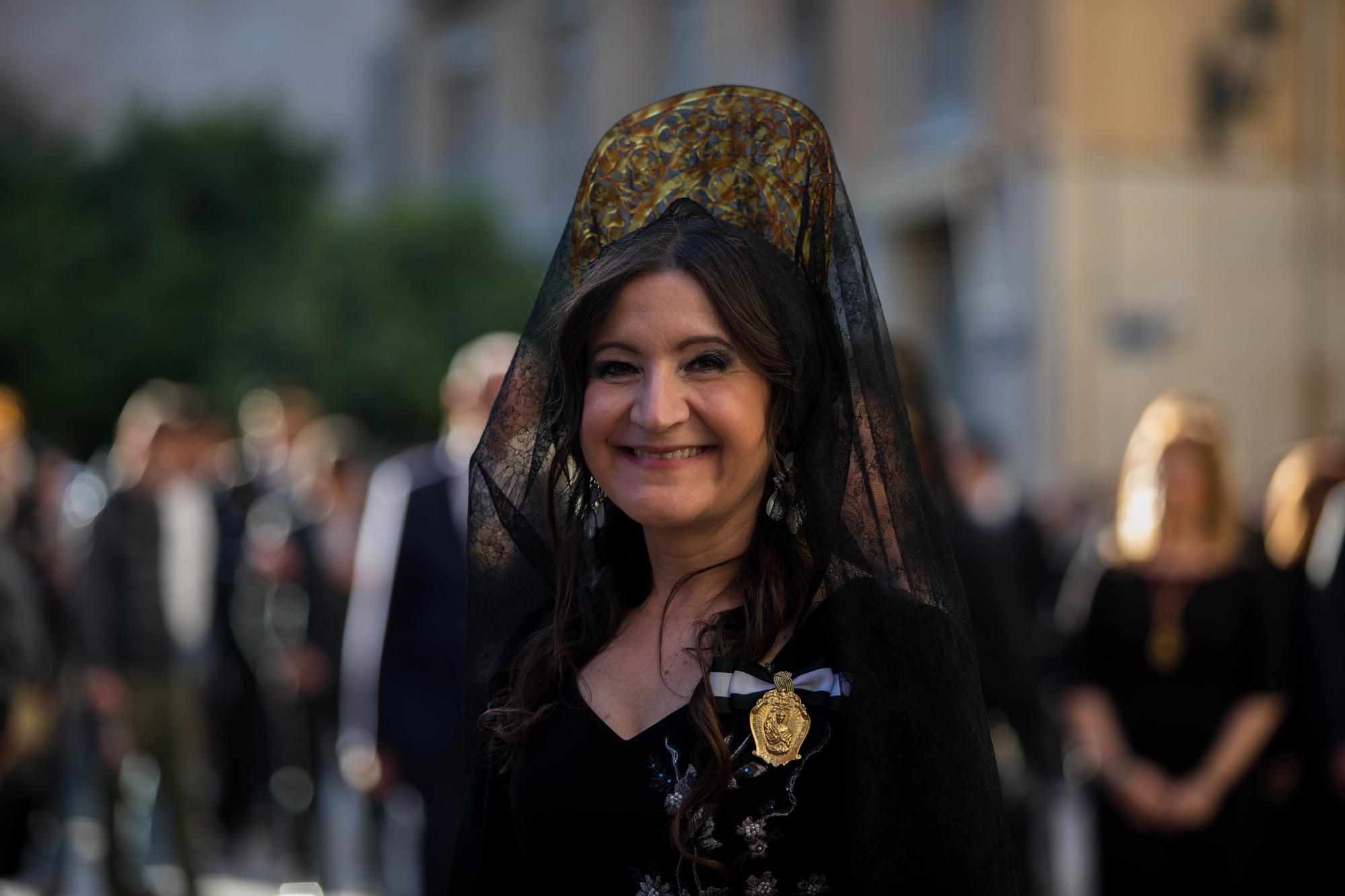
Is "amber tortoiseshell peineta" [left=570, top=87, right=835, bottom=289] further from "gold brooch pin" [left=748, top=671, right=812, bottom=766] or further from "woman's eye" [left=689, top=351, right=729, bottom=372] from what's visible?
"gold brooch pin" [left=748, top=671, right=812, bottom=766]

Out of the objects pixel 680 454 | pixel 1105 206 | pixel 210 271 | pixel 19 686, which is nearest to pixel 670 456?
pixel 680 454

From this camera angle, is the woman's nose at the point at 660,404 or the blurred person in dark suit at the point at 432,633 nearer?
the woman's nose at the point at 660,404

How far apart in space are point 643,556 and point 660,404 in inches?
17.0

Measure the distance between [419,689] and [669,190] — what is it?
353 cm

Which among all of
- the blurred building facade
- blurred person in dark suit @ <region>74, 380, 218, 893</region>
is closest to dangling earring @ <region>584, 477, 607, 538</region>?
blurred person in dark suit @ <region>74, 380, 218, 893</region>

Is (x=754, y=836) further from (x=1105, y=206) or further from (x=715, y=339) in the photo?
(x=1105, y=206)

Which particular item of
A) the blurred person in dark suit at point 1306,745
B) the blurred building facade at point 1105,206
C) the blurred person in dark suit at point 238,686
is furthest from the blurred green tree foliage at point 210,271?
the blurred person in dark suit at point 1306,745

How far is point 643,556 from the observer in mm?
2568

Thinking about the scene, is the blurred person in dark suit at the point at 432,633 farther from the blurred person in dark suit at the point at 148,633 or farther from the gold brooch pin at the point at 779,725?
the gold brooch pin at the point at 779,725

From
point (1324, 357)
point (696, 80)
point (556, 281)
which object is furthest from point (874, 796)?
point (696, 80)

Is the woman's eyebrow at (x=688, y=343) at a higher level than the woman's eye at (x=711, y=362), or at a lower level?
higher

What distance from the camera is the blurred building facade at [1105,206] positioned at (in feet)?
59.4

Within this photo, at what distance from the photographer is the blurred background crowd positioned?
563 cm

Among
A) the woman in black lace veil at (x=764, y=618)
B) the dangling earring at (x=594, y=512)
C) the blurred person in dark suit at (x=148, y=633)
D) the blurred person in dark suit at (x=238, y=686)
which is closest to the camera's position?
the woman in black lace veil at (x=764, y=618)
